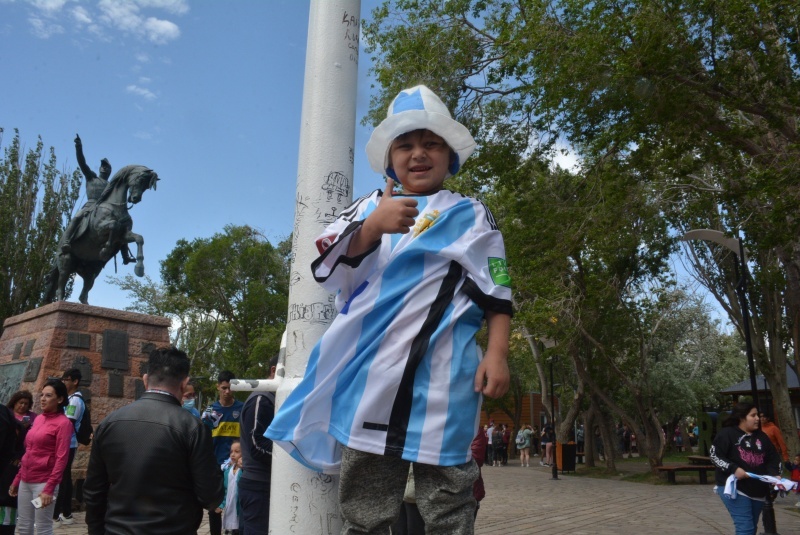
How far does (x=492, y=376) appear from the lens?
6.73ft

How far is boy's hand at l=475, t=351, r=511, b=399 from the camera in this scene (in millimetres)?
2039

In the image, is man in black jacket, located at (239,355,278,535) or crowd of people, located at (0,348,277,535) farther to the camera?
man in black jacket, located at (239,355,278,535)

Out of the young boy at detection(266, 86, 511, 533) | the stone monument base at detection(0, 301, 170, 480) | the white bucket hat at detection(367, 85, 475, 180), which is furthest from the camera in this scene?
the stone monument base at detection(0, 301, 170, 480)

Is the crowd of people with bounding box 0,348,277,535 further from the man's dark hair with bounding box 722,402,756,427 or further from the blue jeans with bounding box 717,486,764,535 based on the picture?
the man's dark hair with bounding box 722,402,756,427

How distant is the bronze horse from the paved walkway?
17.4 ft

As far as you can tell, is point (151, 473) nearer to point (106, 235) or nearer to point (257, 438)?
point (257, 438)

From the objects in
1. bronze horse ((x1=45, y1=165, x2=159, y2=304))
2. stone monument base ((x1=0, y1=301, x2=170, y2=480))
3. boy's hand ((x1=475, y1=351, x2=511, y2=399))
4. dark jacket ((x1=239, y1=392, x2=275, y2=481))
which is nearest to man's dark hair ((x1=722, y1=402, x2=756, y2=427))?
dark jacket ((x1=239, y1=392, x2=275, y2=481))

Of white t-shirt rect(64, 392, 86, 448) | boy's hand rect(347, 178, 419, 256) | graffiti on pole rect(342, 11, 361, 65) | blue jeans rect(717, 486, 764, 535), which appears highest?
graffiti on pole rect(342, 11, 361, 65)

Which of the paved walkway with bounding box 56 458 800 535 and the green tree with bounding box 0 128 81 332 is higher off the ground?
the green tree with bounding box 0 128 81 332

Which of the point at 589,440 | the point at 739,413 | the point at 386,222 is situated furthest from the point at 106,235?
the point at 589,440

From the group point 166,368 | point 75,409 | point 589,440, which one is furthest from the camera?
point 589,440

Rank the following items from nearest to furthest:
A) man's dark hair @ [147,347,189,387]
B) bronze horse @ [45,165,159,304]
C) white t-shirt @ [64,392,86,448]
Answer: man's dark hair @ [147,347,189,387]
white t-shirt @ [64,392,86,448]
bronze horse @ [45,165,159,304]

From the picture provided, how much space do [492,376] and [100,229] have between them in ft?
41.6

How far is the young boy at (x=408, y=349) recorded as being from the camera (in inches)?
79.2
